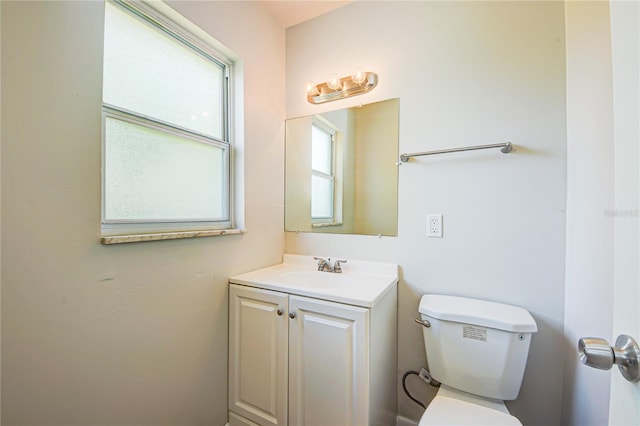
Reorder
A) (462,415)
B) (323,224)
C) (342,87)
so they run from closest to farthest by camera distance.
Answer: (462,415) → (342,87) → (323,224)

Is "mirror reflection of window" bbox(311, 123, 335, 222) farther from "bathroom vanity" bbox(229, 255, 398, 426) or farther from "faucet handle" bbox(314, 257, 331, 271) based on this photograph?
"bathroom vanity" bbox(229, 255, 398, 426)

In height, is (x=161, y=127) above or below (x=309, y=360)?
above

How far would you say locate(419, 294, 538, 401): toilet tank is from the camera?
3.49ft

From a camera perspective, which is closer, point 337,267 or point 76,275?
point 76,275

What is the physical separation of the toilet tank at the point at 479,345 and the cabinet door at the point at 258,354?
72cm

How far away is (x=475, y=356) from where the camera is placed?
43.7 inches

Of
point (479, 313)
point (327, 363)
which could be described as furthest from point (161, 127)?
point (479, 313)

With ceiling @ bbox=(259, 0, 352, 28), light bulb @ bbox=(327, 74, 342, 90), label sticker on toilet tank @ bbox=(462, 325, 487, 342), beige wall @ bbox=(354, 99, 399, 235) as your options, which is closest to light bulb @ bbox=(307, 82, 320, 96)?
light bulb @ bbox=(327, 74, 342, 90)

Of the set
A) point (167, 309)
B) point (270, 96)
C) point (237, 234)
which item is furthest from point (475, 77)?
point (167, 309)

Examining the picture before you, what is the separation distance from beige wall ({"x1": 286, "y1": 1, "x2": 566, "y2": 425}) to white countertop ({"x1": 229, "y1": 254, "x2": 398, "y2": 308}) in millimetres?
79

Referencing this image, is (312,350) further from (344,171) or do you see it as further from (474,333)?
(344,171)

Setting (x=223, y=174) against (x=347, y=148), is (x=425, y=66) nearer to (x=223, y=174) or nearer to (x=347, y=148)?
(x=347, y=148)

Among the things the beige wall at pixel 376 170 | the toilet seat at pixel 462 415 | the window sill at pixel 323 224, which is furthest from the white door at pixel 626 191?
the window sill at pixel 323 224

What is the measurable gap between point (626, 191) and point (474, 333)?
3.02ft
